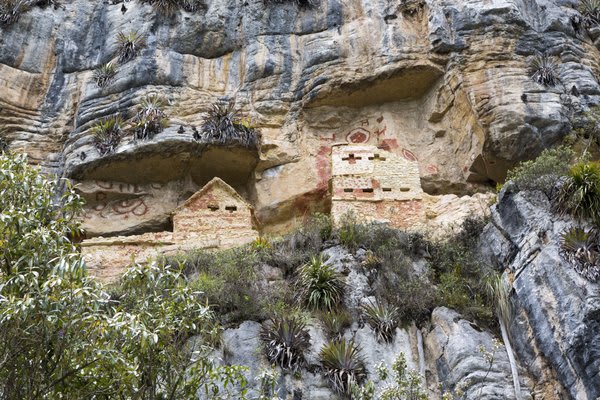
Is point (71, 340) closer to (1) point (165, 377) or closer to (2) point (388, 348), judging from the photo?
(1) point (165, 377)

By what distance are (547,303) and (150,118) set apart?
13232mm

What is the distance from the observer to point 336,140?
2506cm

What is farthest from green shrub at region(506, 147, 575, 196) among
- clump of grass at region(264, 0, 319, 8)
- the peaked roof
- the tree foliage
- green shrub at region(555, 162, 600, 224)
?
clump of grass at region(264, 0, 319, 8)

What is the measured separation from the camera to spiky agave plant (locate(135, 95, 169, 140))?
2359 cm

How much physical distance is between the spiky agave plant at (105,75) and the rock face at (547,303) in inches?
534

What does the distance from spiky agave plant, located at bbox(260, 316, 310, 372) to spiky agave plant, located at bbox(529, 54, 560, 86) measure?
36.9 feet

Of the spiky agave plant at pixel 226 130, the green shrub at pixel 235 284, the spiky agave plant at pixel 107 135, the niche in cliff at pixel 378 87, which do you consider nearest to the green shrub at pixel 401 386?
the green shrub at pixel 235 284

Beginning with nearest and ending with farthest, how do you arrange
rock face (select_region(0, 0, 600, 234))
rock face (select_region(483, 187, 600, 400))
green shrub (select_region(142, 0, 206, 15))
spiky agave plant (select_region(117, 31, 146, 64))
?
1. rock face (select_region(483, 187, 600, 400))
2. rock face (select_region(0, 0, 600, 234))
3. spiky agave plant (select_region(117, 31, 146, 64))
4. green shrub (select_region(142, 0, 206, 15))

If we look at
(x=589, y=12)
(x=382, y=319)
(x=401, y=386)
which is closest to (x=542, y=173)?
(x=382, y=319)

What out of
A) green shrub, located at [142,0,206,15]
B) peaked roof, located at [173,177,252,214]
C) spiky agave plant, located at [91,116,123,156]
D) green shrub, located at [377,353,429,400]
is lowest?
green shrub, located at [377,353,429,400]

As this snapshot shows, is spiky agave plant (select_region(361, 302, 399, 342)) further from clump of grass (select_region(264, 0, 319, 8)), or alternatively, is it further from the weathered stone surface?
clump of grass (select_region(264, 0, 319, 8))

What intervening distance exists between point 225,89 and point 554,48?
978 cm

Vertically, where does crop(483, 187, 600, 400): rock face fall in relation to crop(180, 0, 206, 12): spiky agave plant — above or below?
below

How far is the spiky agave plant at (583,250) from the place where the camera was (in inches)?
570
